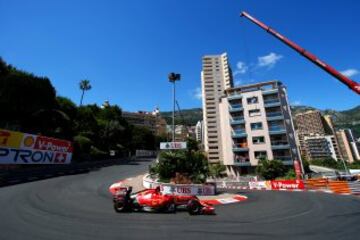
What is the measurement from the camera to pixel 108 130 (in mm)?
62656

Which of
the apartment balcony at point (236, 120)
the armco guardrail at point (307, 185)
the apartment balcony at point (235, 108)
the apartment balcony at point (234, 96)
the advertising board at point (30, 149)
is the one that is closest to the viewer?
the armco guardrail at point (307, 185)

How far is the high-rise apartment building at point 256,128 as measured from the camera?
48.1m

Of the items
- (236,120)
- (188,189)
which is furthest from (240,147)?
(188,189)

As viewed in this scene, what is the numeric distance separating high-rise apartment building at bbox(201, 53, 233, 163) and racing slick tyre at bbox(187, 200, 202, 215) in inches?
3229

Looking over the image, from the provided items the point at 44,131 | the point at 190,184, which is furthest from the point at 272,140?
the point at 44,131

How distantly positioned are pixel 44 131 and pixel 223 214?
41.4 metres

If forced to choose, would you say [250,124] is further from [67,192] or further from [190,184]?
[67,192]

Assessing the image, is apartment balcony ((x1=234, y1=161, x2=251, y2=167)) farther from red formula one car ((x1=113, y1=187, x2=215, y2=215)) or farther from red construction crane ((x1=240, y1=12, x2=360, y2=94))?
red formula one car ((x1=113, y1=187, x2=215, y2=215))

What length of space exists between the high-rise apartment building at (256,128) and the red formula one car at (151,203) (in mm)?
38216

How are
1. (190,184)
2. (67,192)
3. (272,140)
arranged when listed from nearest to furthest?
(67,192) < (190,184) < (272,140)

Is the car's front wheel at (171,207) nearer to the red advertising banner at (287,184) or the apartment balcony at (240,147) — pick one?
the red advertising banner at (287,184)

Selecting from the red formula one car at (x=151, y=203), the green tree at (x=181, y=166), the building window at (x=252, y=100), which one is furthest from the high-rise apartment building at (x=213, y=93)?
the red formula one car at (x=151, y=203)

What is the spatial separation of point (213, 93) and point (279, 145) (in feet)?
219

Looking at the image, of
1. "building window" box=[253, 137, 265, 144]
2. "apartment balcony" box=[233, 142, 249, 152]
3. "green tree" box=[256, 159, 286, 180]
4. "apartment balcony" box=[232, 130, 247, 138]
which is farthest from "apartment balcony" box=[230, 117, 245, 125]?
"green tree" box=[256, 159, 286, 180]
